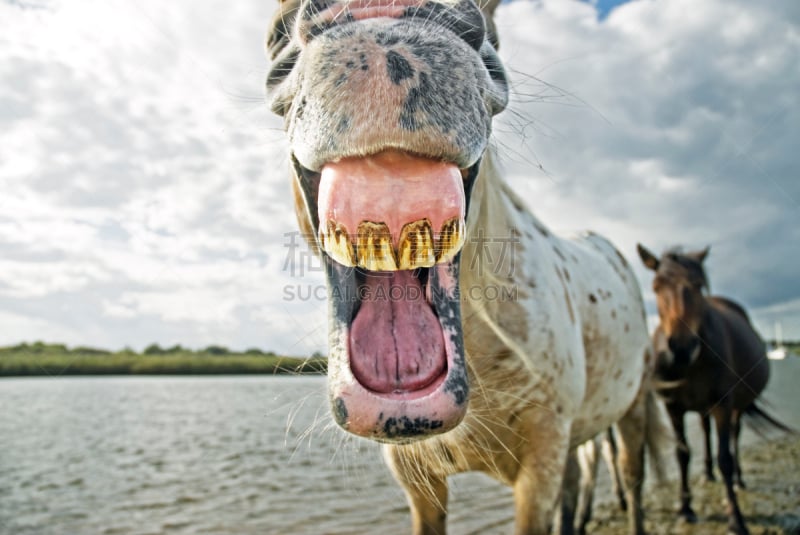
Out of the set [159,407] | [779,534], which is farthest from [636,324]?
[159,407]

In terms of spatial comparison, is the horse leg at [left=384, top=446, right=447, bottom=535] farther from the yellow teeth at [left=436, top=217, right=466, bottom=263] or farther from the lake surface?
the yellow teeth at [left=436, top=217, right=466, bottom=263]

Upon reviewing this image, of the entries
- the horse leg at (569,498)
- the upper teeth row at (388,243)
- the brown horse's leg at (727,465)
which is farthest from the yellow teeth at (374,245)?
the brown horse's leg at (727,465)

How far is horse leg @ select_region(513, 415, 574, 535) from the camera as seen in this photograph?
6.82 feet

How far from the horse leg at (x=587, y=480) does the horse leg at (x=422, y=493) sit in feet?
8.23

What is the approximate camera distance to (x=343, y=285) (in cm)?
153

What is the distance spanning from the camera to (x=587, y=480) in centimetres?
487

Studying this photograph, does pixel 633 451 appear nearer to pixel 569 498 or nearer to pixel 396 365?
pixel 569 498

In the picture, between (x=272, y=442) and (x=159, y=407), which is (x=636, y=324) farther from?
(x=159, y=407)

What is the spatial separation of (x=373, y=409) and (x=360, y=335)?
10.9 inches

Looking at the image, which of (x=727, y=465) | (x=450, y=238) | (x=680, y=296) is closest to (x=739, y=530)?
(x=727, y=465)

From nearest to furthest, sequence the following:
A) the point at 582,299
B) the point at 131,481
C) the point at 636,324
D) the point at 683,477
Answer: the point at 582,299, the point at 636,324, the point at 683,477, the point at 131,481

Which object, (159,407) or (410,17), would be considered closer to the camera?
(410,17)

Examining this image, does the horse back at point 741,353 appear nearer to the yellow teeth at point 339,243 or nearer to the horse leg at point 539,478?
the horse leg at point 539,478

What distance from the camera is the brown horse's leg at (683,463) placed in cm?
500
